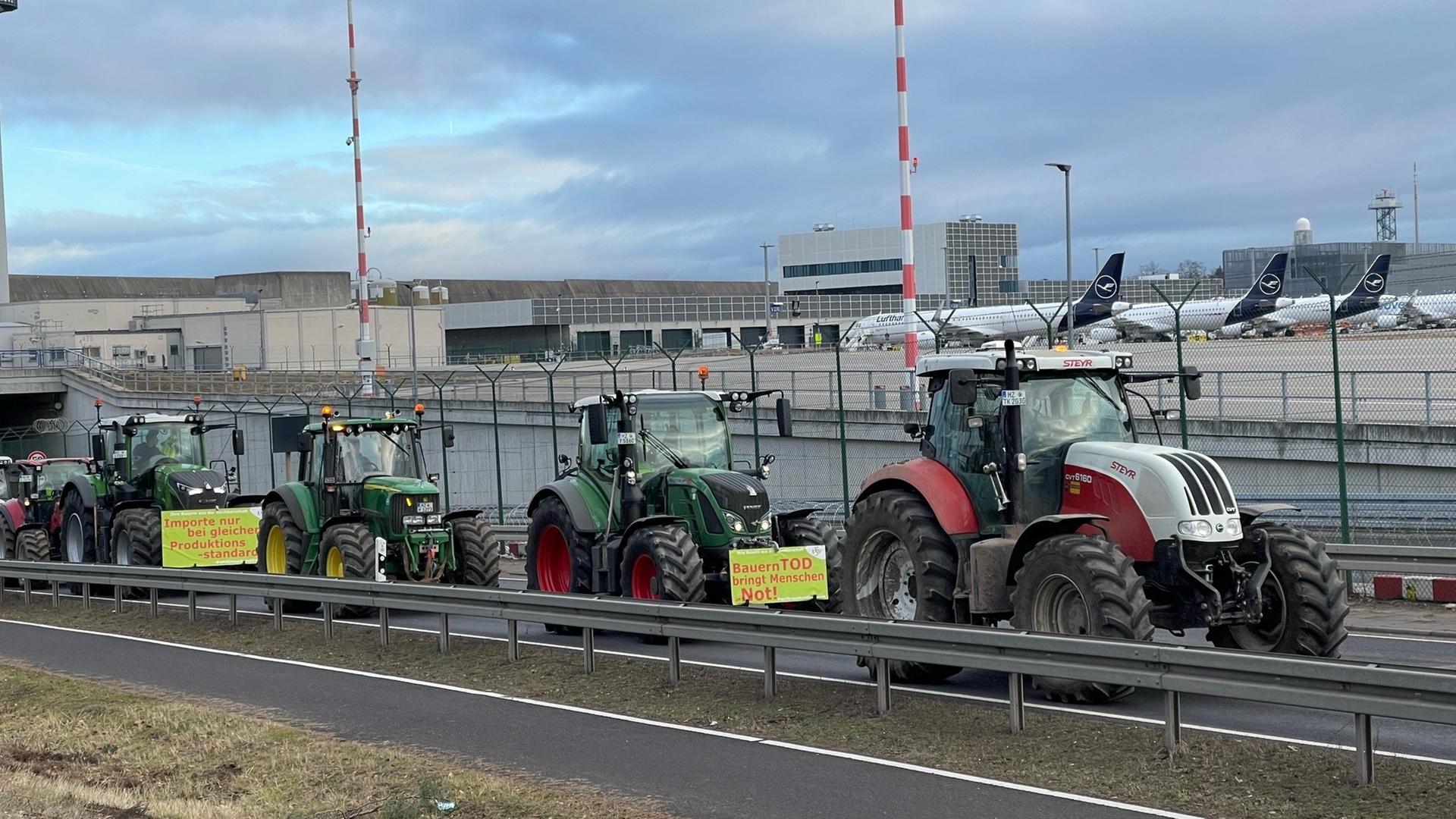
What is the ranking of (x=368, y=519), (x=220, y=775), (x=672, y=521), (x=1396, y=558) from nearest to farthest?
(x=220, y=775) → (x=672, y=521) → (x=1396, y=558) → (x=368, y=519)

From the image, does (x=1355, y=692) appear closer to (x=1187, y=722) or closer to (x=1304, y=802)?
(x=1304, y=802)

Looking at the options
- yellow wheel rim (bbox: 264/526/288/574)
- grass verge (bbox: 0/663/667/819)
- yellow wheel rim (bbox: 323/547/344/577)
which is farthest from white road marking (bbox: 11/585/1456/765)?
grass verge (bbox: 0/663/667/819)

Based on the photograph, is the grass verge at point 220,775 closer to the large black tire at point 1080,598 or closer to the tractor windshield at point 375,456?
the large black tire at point 1080,598

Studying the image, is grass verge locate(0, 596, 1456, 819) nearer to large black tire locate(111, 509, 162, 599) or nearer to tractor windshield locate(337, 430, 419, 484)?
tractor windshield locate(337, 430, 419, 484)

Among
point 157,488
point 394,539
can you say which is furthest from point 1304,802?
point 157,488

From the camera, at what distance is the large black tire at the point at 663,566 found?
13852 mm

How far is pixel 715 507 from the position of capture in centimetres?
1466

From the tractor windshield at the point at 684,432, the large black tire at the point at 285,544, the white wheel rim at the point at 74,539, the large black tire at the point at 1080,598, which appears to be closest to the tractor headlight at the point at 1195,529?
the large black tire at the point at 1080,598

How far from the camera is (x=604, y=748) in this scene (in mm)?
9984

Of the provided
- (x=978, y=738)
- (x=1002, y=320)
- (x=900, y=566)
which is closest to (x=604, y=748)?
(x=978, y=738)

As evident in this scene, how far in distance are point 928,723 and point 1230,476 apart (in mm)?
11457

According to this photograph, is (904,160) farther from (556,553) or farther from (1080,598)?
(1080,598)

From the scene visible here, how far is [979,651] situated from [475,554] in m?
8.68

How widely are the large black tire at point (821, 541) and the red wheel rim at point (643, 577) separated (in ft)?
4.19
